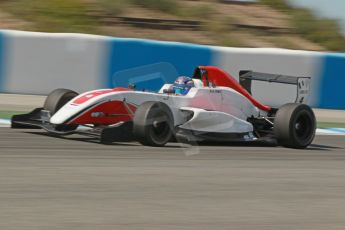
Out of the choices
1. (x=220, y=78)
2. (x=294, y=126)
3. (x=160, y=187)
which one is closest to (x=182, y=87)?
(x=220, y=78)

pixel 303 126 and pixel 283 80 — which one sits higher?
pixel 283 80

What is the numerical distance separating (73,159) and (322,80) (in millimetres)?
8630

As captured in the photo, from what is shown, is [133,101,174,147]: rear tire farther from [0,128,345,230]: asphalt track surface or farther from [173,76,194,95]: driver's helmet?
[173,76,194,95]: driver's helmet

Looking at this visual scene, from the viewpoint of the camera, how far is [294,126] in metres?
9.70

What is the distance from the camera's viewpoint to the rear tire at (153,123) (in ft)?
28.0

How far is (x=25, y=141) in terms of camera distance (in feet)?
28.1

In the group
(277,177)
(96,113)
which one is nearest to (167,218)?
(277,177)

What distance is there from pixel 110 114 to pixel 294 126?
232cm

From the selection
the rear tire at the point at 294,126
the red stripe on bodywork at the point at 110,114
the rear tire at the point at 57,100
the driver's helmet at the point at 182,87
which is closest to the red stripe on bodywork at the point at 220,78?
the driver's helmet at the point at 182,87

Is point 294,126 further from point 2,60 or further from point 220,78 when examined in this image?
point 2,60

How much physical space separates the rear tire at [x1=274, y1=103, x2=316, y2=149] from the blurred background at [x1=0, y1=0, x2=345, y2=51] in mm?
8555

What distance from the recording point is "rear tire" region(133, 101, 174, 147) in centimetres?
852

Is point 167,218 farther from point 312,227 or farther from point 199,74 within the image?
point 199,74

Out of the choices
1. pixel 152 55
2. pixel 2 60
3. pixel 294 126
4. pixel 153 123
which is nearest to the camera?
pixel 153 123
